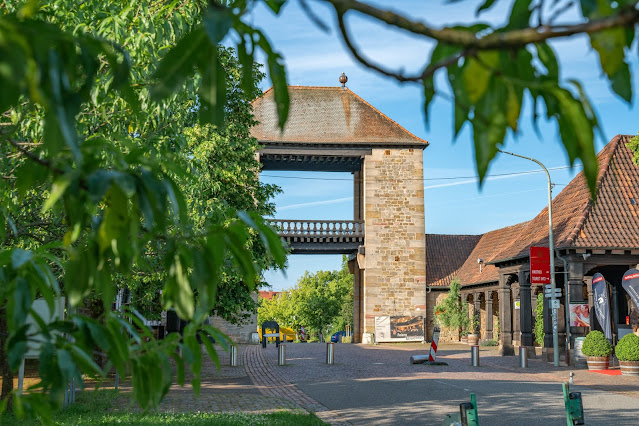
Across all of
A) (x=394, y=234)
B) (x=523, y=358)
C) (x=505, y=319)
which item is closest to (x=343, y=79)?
(x=394, y=234)

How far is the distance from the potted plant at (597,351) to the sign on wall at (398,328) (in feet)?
56.1

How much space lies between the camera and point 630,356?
63.5 feet

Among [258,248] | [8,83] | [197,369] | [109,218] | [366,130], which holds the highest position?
[366,130]

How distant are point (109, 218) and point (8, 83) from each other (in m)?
0.37

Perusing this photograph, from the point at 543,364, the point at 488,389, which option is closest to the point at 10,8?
the point at 488,389

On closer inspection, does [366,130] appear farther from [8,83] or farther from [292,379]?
[8,83]

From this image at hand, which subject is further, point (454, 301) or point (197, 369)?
point (454, 301)

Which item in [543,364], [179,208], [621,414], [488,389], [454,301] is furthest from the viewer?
[454,301]

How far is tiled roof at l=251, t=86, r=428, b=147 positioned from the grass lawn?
27271mm

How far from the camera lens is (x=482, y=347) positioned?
114 ft

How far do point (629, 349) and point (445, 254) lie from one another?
23.6 m

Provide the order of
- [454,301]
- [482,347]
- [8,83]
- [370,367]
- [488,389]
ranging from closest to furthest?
[8,83]
[488,389]
[370,367]
[482,347]
[454,301]

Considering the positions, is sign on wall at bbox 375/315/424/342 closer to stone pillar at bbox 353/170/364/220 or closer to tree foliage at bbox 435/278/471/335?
tree foliage at bbox 435/278/471/335

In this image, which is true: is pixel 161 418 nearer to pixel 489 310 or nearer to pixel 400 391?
pixel 400 391
